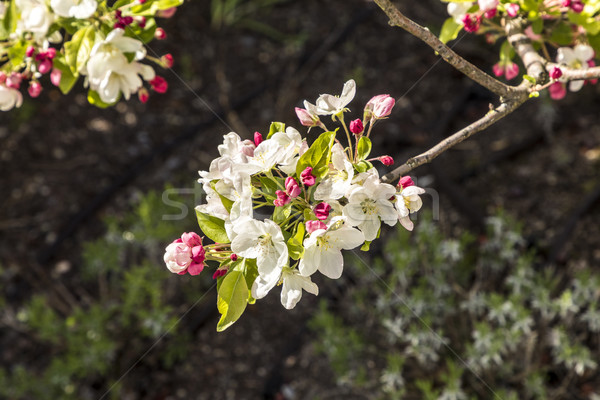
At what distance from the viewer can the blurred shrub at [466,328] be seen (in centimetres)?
200

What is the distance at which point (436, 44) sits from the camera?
1.11 metres

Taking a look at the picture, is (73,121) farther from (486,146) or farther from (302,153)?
(302,153)

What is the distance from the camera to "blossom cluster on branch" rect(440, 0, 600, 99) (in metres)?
1.32

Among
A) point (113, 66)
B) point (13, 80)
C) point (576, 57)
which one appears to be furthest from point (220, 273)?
point (576, 57)

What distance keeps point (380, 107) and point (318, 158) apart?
0.21m

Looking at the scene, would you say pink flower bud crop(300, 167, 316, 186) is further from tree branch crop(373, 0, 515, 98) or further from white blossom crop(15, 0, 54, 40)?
white blossom crop(15, 0, 54, 40)

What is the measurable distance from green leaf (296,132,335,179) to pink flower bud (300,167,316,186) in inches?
1.3

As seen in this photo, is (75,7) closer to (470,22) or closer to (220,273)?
(220,273)

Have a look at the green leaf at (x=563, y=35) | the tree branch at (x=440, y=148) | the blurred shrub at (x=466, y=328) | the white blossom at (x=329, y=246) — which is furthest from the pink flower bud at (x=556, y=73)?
the blurred shrub at (x=466, y=328)

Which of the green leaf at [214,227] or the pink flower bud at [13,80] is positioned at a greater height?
the pink flower bud at [13,80]

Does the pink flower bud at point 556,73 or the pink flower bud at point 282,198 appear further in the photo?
the pink flower bud at point 556,73

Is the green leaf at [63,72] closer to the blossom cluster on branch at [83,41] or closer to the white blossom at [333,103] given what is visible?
the blossom cluster on branch at [83,41]

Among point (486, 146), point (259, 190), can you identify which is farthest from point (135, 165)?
point (259, 190)

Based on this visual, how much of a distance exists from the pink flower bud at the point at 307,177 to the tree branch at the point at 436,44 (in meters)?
0.32
